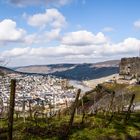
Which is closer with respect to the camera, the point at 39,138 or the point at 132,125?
the point at 39,138

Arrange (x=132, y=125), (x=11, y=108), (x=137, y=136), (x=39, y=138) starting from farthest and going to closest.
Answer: (x=132, y=125) < (x=137, y=136) < (x=39, y=138) < (x=11, y=108)

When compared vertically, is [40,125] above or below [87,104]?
above

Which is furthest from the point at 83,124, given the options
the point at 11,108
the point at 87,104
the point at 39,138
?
the point at 87,104

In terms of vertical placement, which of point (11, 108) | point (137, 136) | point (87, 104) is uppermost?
point (11, 108)

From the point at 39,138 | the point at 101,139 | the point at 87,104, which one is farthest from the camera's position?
the point at 87,104

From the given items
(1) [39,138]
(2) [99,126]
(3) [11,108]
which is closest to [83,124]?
(2) [99,126]

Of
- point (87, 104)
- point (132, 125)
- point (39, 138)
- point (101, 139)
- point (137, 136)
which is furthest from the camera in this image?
point (87, 104)

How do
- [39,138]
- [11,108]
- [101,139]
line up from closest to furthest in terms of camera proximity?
1. [11,108]
2. [39,138]
3. [101,139]

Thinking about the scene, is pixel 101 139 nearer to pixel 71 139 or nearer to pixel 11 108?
pixel 71 139

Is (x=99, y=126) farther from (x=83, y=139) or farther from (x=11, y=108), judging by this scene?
(x=11, y=108)
